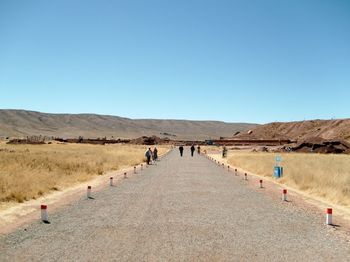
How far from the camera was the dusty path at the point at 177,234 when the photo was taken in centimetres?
880

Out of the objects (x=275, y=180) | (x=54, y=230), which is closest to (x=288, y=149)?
(x=275, y=180)

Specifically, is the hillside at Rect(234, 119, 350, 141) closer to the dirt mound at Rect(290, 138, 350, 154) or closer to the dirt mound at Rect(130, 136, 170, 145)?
the dirt mound at Rect(130, 136, 170, 145)

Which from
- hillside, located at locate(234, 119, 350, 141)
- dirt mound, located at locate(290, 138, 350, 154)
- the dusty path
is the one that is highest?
hillside, located at locate(234, 119, 350, 141)

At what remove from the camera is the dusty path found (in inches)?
347

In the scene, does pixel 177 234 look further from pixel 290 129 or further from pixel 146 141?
pixel 290 129

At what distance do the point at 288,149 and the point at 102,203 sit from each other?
238ft

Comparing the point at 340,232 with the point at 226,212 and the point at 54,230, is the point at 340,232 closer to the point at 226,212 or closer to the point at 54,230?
the point at 226,212

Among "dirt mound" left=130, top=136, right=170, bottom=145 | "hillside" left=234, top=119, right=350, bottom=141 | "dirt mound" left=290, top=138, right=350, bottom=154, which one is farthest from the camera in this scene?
"dirt mound" left=130, top=136, right=170, bottom=145

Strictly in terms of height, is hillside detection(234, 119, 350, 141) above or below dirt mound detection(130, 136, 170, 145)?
above

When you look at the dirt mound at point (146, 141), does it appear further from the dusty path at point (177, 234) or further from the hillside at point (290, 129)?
the dusty path at point (177, 234)

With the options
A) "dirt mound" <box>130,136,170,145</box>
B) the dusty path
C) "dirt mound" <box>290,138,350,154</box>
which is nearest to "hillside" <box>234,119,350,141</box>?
"dirt mound" <box>130,136,170,145</box>

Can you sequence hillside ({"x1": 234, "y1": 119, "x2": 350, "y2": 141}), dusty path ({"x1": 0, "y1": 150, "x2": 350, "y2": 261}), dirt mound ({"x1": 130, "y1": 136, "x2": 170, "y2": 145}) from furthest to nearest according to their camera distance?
dirt mound ({"x1": 130, "y1": 136, "x2": 170, "y2": 145}) < hillside ({"x1": 234, "y1": 119, "x2": 350, "y2": 141}) < dusty path ({"x1": 0, "y1": 150, "x2": 350, "y2": 261})

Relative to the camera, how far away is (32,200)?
57.9ft

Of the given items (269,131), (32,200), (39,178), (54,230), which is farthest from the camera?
(269,131)
